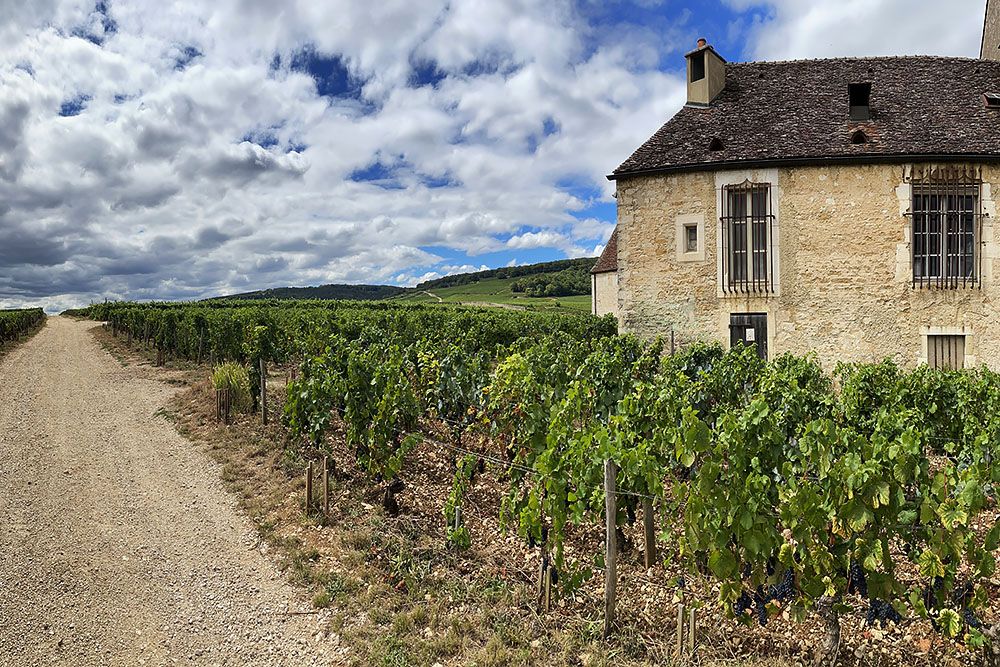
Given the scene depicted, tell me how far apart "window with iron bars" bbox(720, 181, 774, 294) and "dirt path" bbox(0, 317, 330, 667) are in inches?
436

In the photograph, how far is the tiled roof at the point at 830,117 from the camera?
1312 cm

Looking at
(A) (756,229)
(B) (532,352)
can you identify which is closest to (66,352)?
(B) (532,352)

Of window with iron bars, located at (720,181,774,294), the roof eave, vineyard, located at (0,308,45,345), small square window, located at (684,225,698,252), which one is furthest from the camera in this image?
vineyard, located at (0,308,45,345)

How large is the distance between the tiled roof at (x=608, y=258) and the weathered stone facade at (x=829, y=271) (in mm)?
9454

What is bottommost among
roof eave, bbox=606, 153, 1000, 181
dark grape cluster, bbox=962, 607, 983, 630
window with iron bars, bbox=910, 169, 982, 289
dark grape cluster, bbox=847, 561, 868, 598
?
dark grape cluster, bbox=962, 607, 983, 630

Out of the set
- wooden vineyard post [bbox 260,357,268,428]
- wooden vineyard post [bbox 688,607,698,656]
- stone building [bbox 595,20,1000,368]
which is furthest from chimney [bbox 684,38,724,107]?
wooden vineyard post [bbox 688,607,698,656]

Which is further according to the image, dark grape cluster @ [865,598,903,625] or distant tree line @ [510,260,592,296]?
distant tree line @ [510,260,592,296]

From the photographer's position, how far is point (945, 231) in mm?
13055

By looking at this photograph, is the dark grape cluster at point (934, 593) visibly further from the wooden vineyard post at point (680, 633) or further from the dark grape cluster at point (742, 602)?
the wooden vineyard post at point (680, 633)

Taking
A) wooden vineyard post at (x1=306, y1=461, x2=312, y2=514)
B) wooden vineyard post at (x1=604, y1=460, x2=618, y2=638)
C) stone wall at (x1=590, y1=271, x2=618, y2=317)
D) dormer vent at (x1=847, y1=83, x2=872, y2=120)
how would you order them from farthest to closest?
1. stone wall at (x1=590, y1=271, x2=618, y2=317)
2. dormer vent at (x1=847, y1=83, x2=872, y2=120)
3. wooden vineyard post at (x1=306, y1=461, x2=312, y2=514)
4. wooden vineyard post at (x1=604, y1=460, x2=618, y2=638)

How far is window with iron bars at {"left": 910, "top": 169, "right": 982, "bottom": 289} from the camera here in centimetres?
1297

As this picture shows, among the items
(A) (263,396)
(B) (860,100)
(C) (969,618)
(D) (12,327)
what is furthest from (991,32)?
(D) (12,327)

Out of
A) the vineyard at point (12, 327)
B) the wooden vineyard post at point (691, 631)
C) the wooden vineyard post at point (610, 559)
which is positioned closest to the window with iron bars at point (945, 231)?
the wooden vineyard post at point (610, 559)

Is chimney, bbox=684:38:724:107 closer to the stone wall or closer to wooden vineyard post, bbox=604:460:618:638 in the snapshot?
the stone wall
